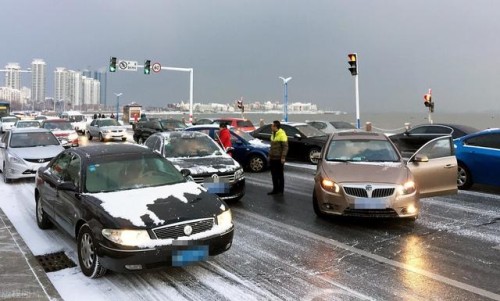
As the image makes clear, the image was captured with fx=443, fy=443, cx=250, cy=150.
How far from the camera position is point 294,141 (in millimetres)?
15828

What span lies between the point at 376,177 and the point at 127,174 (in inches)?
151

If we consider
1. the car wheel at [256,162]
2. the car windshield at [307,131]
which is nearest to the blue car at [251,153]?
the car wheel at [256,162]

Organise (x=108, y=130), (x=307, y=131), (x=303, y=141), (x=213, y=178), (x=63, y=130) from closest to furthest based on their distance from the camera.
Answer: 1. (x=213, y=178)
2. (x=303, y=141)
3. (x=307, y=131)
4. (x=63, y=130)
5. (x=108, y=130)

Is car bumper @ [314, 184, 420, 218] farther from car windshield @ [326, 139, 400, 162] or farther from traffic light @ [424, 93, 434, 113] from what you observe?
traffic light @ [424, 93, 434, 113]

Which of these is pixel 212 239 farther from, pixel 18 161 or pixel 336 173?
pixel 18 161

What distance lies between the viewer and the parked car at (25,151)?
37.1 ft

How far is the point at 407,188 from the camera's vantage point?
→ 6961mm

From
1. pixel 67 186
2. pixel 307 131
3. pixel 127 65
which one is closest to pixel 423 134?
pixel 307 131

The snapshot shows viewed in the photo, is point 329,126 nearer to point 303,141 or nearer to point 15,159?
point 303,141

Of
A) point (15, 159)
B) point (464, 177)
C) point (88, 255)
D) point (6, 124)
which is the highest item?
point (6, 124)

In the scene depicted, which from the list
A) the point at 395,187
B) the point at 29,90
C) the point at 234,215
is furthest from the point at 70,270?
the point at 29,90

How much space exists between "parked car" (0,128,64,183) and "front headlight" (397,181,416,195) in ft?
29.2

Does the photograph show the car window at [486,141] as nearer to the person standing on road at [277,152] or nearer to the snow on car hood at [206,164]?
the person standing on road at [277,152]

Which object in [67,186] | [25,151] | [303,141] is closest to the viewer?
[67,186]
